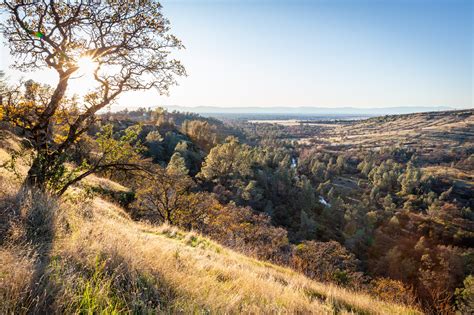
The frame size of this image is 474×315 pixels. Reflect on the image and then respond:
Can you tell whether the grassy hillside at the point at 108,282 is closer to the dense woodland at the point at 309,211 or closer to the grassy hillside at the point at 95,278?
the grassy hillside at the point at 95,278

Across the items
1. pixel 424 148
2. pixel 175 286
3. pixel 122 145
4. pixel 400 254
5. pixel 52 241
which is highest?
pixel 122 145

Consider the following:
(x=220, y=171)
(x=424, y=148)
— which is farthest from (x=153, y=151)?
(x=424, y=148)

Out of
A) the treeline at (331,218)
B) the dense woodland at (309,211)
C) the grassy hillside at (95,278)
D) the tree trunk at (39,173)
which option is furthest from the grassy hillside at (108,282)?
the treeline at (331,218)

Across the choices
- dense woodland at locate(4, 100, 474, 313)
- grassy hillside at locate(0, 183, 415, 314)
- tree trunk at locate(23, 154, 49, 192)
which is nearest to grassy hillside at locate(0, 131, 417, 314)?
grassy hillside at locate(0, 183, 415, 314)


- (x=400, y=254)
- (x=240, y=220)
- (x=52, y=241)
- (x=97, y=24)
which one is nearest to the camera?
(x=52, y=241)

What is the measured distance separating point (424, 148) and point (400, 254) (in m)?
153

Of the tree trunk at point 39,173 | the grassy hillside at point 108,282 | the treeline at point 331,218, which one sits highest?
the tree trunk at point 39,173

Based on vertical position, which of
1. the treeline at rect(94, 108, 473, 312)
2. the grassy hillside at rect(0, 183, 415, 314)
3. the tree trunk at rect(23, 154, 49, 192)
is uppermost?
the tree trunk at rect(23, 154, 49, 192)

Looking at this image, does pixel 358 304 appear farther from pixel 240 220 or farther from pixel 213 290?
pixel 240 220

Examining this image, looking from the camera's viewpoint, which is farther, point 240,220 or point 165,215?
point 240,220

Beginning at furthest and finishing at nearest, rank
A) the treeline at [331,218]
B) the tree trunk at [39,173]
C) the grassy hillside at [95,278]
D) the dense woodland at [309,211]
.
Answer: the treeline at [331,218]
the dense woodland at [309,211]
the tree trunk at [39,173]
the grassy hillside at [95,278]

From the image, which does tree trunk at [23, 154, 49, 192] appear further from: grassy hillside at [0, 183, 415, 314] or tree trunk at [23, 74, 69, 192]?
grassy hillside at [0, 183, 415, 314]

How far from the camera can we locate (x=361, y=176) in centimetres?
12231

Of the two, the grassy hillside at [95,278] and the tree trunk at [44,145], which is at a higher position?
the tree trunk at [44,145]
